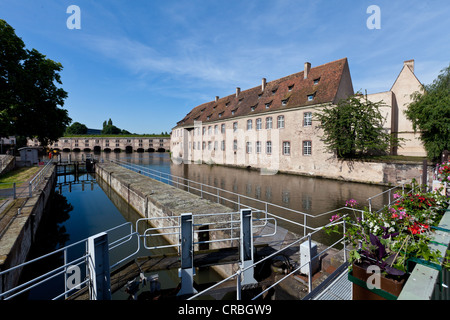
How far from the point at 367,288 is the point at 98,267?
13.1 feet

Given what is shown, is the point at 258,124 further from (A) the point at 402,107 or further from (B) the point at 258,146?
(A) the point at 402,107

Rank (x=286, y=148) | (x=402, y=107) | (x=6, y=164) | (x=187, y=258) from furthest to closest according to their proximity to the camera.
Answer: (x=286, y=148) → (x=402, y=107) → (x=6, y=164) → (x=187, y=258)

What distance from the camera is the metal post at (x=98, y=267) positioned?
381 cm

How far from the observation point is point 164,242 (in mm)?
10297

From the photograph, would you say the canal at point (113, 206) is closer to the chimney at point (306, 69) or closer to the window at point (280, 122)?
the window at point (280, 122)

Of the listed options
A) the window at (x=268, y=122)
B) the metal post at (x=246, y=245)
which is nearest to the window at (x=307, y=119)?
the window at (x=268, y=122)

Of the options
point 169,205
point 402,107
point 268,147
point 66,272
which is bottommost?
point 169,205

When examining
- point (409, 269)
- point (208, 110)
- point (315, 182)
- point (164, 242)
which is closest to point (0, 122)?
point (164, 242)

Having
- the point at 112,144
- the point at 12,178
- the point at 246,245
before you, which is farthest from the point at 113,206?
the point at 112,144

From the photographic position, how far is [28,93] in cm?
1989

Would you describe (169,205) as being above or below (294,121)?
below

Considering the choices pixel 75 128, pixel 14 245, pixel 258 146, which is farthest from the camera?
pixel 75 128

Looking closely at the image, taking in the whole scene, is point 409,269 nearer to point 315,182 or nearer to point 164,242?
point 164,242
